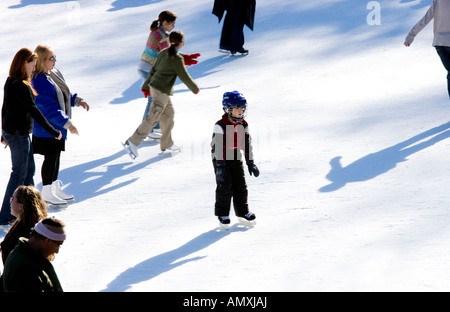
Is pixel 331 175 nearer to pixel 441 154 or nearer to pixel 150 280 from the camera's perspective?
pixel 441 154

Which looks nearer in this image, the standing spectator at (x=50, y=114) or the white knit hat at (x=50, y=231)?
the white knit hat at (x=50, y=231)

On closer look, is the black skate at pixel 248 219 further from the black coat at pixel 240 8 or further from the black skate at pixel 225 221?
the black coat at pixel 240 8

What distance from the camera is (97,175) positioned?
8250mm

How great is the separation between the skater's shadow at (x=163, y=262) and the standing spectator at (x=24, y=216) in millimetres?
1188

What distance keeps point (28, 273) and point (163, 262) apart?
2294 mm

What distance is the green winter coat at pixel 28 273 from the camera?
3891 mm

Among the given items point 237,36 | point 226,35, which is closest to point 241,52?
point 237,36

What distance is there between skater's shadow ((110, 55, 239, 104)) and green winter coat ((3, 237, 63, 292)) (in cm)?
660

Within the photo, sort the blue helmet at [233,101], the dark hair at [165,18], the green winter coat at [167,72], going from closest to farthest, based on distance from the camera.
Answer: the blue helmet at [233,101]
the green winter coat at [167,72]
the dark hair at [165,18]

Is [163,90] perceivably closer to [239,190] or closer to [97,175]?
[97,175]

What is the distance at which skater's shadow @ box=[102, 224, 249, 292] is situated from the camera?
5.81m

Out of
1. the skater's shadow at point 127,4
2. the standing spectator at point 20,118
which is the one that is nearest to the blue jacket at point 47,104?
the standing spectator at point 20,118

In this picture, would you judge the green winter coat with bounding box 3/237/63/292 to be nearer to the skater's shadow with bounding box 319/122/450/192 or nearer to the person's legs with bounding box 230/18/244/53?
the skater's shadow with bounding box 319/122/450/192

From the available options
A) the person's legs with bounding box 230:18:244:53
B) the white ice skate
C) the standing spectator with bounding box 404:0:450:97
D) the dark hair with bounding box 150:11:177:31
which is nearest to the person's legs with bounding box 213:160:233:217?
the white ice skate
